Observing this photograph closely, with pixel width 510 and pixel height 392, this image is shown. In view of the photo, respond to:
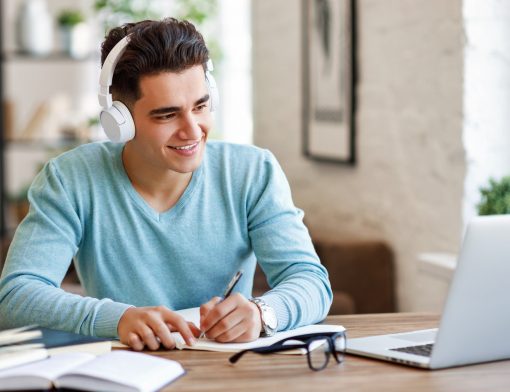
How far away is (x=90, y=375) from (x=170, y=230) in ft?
2.68

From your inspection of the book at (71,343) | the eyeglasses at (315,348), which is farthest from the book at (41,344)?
the eyeglasses at (315,348)

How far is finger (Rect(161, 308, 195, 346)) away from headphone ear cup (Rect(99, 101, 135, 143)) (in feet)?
1.58

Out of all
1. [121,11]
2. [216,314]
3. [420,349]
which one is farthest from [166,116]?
[121,11]

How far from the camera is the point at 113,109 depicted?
219 cm

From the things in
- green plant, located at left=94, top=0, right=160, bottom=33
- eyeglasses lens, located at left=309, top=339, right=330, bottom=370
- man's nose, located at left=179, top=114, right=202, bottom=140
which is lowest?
eyeglasses lens, located at left=309, top=339, right=330, bottom=370

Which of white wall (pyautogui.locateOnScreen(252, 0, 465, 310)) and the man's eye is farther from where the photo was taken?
white wall (pyautogui.locateOnScreen(252, 0, 465, 310))

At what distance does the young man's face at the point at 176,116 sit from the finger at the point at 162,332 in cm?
46

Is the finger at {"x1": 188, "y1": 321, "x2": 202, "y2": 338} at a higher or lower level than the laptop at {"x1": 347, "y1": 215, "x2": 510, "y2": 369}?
lower

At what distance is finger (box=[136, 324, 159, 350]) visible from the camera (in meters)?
1.81

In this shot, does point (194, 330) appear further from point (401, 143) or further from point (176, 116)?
point (401, 143)

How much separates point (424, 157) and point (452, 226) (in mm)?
318

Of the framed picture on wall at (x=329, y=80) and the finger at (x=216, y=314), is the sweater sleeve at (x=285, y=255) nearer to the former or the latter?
the finger at (x=216, y=314)

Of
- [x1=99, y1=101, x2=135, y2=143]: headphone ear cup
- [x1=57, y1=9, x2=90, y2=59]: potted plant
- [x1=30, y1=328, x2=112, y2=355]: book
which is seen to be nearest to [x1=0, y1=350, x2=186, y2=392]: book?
[x1=30, y1=328, x2=112, y2=355]: book

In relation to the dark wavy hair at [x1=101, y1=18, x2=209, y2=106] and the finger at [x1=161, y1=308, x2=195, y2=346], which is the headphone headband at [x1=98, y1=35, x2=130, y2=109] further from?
the finger at [x1=161, y1=308, x2=195, y2=346]
